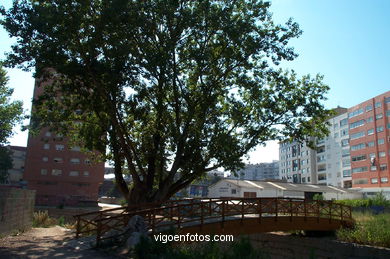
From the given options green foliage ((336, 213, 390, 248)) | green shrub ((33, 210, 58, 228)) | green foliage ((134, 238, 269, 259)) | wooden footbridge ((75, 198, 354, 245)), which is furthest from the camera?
green shrub ((33, 210, 58, 228))

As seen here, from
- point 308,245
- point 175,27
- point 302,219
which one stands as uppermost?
point 175,27

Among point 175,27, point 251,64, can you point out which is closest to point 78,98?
point 175,27

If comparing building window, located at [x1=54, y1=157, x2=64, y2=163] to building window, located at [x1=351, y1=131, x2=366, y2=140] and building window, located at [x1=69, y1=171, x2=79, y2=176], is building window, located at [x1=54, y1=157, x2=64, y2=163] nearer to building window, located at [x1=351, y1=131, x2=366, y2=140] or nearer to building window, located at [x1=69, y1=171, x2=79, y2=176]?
building window, located at [x1=69, y1=171, x2=79, y2=176]

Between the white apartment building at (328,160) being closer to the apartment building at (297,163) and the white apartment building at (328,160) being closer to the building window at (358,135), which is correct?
the apartment building at (297,163)

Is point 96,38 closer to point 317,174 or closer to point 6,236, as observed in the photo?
point 6,236

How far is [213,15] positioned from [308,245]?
1446 centimetres

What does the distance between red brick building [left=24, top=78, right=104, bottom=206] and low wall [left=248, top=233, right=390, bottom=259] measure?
144 feet

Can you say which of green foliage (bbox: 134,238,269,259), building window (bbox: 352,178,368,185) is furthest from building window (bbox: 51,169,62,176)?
building window (bbox: 352,178,368,185)

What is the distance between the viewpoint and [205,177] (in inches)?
1011

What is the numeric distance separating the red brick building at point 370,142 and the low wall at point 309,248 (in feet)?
163

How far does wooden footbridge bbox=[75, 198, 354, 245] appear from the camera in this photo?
14.6 m

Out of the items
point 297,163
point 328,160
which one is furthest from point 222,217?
point 297,163

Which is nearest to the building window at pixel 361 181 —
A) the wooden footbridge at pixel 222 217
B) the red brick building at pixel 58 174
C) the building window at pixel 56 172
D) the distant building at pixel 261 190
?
the distant building at pixel 261 190

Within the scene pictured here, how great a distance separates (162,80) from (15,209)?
9.73 m
